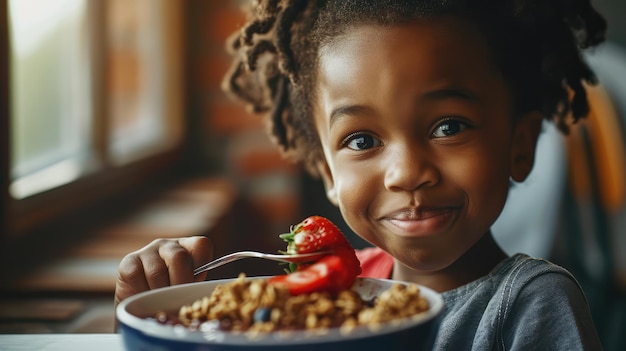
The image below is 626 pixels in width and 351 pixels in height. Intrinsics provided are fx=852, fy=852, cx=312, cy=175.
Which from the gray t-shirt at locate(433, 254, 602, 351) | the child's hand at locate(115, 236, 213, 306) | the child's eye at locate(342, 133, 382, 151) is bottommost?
the gray t-shirt at locate(433, 254, 602, 351)

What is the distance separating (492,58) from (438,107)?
0.11 metres

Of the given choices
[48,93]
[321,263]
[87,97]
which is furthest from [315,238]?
[87,97]

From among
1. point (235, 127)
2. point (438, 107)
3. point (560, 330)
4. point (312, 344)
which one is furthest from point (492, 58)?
point (235, 127)

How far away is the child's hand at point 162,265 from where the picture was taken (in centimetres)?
86

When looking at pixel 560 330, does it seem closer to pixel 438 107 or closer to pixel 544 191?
pixel 438 107

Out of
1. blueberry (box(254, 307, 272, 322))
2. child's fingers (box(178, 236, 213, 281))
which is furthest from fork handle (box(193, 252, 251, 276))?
blueberry (box(254, 307, 272, 322))

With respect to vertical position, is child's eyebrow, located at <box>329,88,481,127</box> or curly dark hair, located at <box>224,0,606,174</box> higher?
curly dark hair, located at <box>224,0,606,174</box>

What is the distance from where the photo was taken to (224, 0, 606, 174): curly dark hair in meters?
0.96

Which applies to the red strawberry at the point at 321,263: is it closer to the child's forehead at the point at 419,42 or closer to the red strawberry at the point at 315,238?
the red strawberry at the point at 315,238

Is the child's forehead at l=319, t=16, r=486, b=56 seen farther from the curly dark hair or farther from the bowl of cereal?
the bowl of cereal

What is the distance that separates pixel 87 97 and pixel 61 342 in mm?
1213

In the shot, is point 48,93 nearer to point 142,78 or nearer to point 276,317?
point 142,78

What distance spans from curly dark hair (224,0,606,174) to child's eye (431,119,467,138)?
0.37 ft

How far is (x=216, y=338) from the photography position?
20.5 inches
